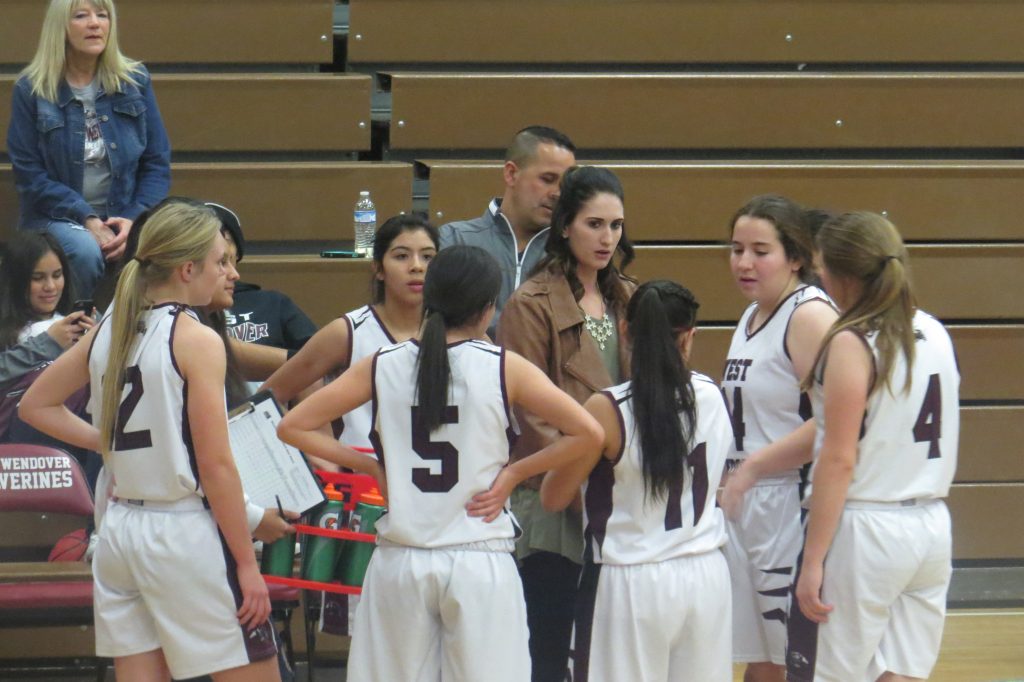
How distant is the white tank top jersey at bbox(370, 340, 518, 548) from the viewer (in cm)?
262

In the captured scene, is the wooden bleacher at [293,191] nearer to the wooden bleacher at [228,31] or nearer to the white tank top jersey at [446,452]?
the wooden bleacher at [228,31]

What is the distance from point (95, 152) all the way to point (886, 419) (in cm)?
332

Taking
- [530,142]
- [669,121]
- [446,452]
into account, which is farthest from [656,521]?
[669,121]

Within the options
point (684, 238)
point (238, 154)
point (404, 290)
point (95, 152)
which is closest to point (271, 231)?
point (238, 154)

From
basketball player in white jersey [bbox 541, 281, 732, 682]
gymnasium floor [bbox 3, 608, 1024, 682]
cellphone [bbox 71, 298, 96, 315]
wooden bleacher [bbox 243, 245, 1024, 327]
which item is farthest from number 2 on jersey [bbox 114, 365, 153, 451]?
wooden bleacher [bbox 243, 245, 1024, 327]

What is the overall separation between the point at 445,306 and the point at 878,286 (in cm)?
97

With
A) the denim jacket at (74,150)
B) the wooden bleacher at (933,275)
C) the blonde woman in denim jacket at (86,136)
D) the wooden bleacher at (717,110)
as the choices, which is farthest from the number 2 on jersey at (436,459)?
the wooden bleacher at (717,110)

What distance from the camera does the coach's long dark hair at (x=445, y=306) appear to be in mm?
2596

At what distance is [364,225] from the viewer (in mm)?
5215

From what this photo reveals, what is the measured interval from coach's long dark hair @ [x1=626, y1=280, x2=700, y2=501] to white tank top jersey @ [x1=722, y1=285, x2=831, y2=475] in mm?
412

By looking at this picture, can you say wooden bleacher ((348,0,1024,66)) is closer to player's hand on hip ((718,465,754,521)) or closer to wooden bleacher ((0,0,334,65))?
wooden bleacher ((0,0,334,65))

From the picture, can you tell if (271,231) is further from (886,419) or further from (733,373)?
(886,419)

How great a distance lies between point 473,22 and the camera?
5809 millimetres

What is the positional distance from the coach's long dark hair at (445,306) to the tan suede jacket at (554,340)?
45 centimetres
